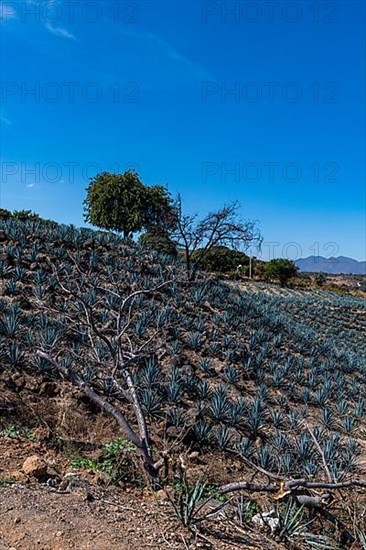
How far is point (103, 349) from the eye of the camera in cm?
626

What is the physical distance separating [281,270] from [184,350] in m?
30.6

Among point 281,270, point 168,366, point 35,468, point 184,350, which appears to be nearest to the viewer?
point 35,468

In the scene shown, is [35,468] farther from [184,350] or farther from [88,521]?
[184,350]

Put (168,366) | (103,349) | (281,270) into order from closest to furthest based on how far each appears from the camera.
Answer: (103,349) → (168,366) → (281,270)

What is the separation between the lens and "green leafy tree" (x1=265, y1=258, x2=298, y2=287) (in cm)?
3712

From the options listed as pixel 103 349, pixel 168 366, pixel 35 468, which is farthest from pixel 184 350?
pixel 35 468

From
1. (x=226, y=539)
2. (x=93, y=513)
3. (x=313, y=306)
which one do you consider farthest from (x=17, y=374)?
(x=313, y=306)

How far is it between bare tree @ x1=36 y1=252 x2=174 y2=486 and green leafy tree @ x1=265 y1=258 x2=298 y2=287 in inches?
1147

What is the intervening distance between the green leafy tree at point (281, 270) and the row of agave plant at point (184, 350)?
83.4 ft

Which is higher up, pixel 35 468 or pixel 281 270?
pixel 281 270

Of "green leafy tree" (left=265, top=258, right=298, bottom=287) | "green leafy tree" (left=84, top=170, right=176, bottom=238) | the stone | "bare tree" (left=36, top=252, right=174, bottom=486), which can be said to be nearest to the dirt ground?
the stone

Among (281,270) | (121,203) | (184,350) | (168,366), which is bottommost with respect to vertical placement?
(168,366)

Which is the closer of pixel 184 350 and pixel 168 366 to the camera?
pixel 168 366

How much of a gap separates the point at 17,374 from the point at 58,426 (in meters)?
0.95
